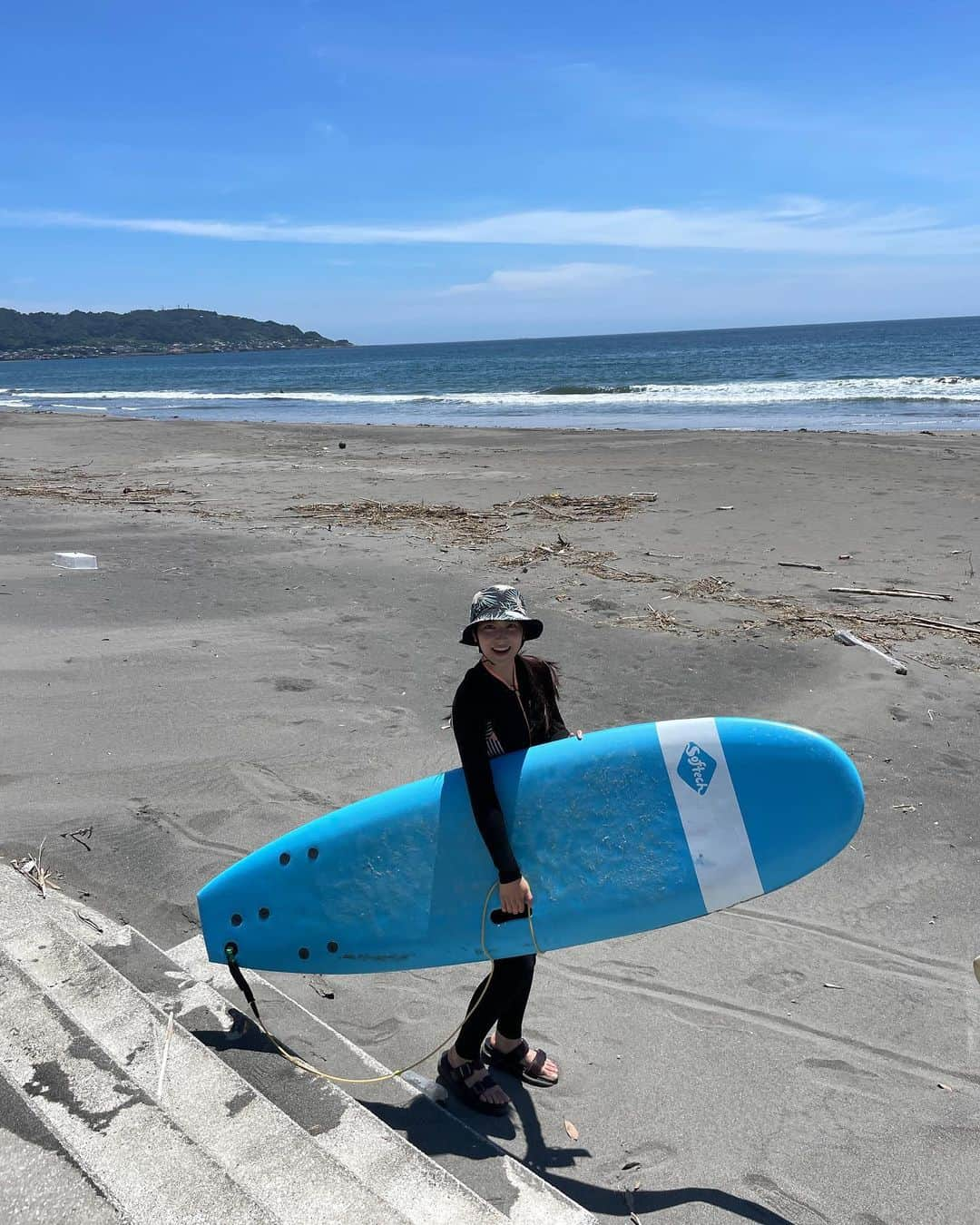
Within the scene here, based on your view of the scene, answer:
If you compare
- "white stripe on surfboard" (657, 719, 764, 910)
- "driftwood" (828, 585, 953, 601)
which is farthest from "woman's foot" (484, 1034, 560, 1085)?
"driftwood" (828, 585, 953, 601)

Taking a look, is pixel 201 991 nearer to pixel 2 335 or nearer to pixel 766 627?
pixel 766 627

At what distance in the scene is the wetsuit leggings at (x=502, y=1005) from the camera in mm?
2730

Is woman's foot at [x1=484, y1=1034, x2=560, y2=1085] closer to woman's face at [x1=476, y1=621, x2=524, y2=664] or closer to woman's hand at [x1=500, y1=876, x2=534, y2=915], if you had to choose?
woman's hand at [x1=500, y1=876, x2=534, y2=915]

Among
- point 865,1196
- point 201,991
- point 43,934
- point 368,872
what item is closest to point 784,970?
point 865,1196

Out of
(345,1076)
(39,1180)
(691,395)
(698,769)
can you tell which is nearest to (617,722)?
(698,769)

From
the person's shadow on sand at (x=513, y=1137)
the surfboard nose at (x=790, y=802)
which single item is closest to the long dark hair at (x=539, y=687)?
the surfboard nose at (x=790, y=802)

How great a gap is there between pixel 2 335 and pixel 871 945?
180 meters

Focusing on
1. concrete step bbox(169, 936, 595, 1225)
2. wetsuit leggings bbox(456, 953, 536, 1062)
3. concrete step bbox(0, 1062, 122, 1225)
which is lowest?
concrete step bbox(169, 936, 595, 1225)

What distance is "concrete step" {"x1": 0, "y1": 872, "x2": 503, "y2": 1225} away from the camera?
2.02m

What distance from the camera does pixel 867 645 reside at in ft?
20.9

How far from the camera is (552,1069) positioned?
9.14 feet

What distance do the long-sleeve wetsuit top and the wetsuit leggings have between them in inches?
13.4

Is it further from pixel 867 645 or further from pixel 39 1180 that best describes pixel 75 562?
pixel 39 1180

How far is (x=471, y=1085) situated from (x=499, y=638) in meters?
1.29
